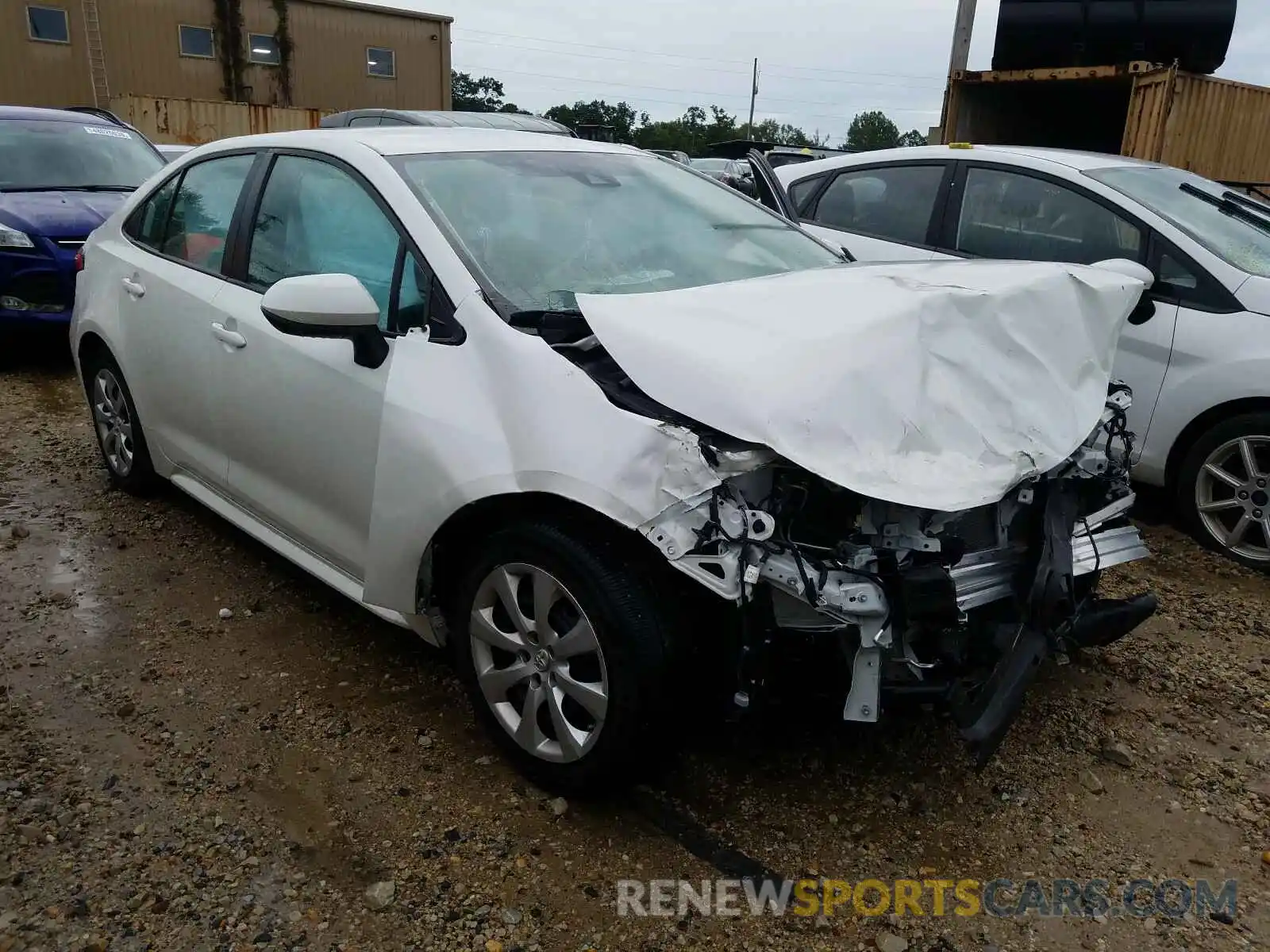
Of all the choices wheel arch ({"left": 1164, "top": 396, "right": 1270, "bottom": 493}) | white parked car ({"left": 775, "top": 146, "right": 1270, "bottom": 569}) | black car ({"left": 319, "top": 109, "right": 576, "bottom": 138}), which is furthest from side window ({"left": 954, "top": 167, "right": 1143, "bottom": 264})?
black car ({"left": 319, "top": 109, "right": 576, "bottom": 138})

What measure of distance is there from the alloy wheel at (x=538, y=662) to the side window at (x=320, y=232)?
871 millimetres

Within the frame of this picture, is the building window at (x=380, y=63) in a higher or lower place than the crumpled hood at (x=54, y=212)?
higher

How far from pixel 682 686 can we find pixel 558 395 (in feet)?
2.43

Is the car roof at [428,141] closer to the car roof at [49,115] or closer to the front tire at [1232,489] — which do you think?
the front tire at [1232,489]

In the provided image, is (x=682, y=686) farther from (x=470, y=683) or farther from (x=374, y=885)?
(x=374, y=885)

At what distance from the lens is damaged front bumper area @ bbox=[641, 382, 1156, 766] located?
2.14 m

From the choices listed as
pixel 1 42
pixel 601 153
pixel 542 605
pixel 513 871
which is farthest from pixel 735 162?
pixel 1 42

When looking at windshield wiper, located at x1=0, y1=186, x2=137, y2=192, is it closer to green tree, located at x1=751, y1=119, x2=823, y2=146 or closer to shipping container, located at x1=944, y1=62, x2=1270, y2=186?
shipping container, located at x1=944, y1=62, x2=1270, y2=186

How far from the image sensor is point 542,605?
245 cm

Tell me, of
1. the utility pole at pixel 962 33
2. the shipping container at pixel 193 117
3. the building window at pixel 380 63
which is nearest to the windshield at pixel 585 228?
the utility pole at pixel 962 33

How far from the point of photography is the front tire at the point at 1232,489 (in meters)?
4.03

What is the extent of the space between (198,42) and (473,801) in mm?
24635

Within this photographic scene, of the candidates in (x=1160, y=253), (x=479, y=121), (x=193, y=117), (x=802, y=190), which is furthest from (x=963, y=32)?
(x=193, y=117)

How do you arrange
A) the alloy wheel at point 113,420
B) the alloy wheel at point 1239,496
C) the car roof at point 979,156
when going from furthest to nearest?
the car roof at point 979,156, the alloy wheel at point 113,420, the alloy wheel at point 1239,496
